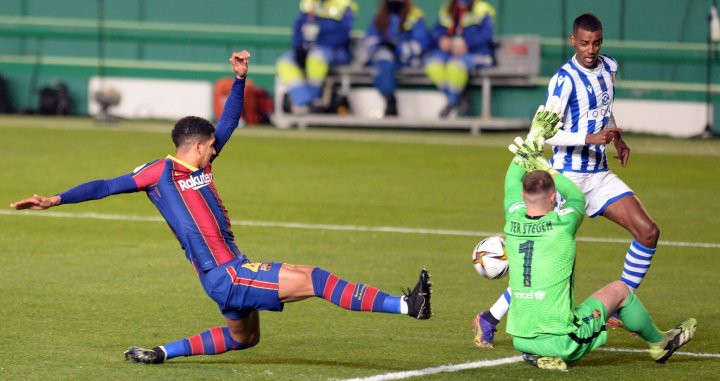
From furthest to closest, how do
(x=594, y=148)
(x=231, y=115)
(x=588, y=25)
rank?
(x=594, y=148) → (x=588, y=25) → (x=231, y=115)

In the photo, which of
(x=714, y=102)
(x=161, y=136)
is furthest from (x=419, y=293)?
(x=714, y=102)

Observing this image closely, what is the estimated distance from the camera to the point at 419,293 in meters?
7.10

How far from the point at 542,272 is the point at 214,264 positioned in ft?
5.89

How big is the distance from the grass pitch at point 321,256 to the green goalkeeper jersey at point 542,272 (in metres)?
0.44

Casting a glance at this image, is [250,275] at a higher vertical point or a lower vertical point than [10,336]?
higher

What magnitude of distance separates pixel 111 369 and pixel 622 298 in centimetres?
292

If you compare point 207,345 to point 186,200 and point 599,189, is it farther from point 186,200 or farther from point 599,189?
point 599,189

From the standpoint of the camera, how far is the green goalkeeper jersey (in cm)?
720

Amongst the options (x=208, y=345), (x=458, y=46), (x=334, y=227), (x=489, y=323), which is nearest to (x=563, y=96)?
(x=489, y=323)

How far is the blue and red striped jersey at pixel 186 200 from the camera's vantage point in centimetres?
739

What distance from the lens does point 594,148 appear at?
30.2 ft

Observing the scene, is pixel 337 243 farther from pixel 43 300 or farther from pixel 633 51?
pixel 633 51

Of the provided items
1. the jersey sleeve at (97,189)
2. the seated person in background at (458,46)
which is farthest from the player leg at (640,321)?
the seated person in background at (458,46)

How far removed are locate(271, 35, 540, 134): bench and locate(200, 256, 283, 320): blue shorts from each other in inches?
699
